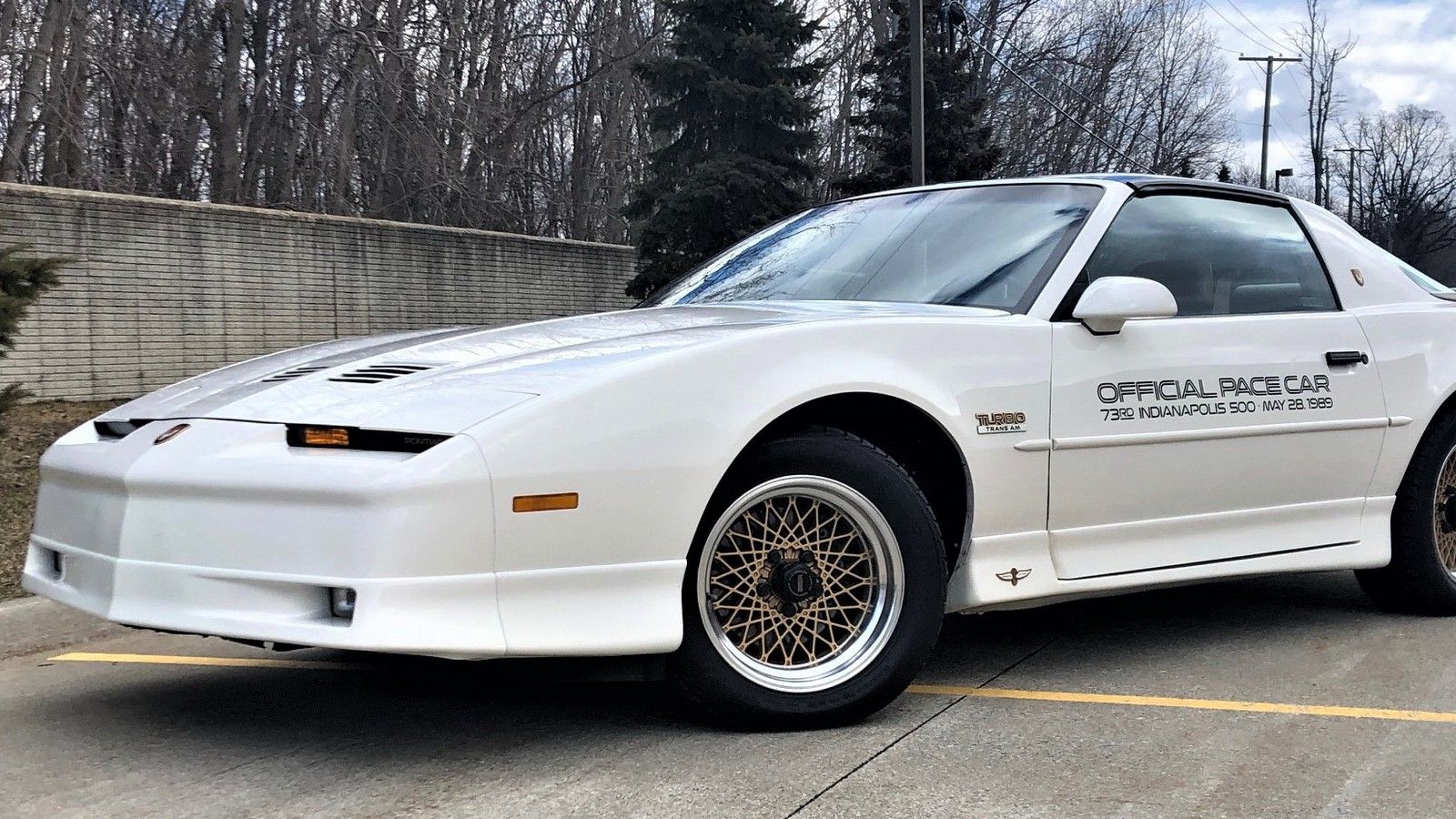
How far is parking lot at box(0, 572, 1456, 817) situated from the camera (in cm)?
292

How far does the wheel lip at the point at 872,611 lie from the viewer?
128 inches

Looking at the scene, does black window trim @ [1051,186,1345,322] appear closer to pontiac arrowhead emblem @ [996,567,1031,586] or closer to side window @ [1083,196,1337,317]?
side window @ [1083,196,1337,317]

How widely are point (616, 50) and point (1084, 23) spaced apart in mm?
22032

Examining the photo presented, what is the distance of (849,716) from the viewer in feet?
11.2

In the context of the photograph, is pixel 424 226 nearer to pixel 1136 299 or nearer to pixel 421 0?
pixel 421 0

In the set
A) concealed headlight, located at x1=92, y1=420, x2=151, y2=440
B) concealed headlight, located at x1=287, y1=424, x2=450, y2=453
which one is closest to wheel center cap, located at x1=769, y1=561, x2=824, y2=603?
concealed headlight, located at x1=287, y1=424, x2=450, y2=453

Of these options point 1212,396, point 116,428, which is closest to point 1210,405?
point 1212,396

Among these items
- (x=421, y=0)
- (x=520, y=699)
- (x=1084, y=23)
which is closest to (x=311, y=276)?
(x=421, y=0)

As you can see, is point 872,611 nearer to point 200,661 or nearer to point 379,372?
point 379,372

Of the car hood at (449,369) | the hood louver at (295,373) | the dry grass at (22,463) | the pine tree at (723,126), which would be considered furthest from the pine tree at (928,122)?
the hood louver at (295,373)

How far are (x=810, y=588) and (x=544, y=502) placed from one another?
31.0 inches

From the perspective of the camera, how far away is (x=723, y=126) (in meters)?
20.3

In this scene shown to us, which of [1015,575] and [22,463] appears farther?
[22,463]

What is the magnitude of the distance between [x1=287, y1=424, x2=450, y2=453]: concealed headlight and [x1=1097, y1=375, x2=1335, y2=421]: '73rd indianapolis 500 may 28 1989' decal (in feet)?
6.40
